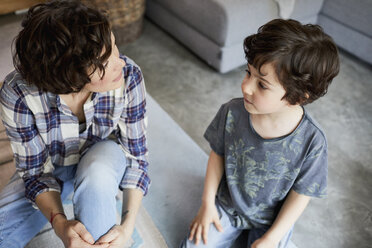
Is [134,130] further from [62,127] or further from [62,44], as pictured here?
[62,44]

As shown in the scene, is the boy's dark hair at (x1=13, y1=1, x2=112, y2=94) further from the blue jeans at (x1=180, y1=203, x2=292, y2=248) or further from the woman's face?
the blue jeans at (x1=180, y1=203, x2=292, y2=248)

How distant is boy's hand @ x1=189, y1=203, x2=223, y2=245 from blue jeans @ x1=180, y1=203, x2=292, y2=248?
0.05 feet

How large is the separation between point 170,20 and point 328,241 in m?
1.55

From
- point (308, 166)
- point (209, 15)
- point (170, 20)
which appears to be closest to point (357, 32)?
point (209, 15)

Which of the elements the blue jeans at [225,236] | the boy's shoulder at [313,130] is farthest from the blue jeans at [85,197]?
the boy's shoulder at [313,130]

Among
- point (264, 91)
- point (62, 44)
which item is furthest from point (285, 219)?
point (62, 44)

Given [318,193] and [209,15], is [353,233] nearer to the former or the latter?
[318,193]

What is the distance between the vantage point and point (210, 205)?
3.40 ft

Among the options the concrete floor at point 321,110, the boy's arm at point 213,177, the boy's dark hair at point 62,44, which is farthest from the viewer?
the concrete floor at point 321,110

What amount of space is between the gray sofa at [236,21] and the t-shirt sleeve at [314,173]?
3.44ft

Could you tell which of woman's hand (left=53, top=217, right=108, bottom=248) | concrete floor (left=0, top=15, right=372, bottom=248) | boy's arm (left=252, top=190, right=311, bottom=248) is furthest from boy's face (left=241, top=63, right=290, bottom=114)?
concrete floor (left=0, top=15, right=372, bottom=248)

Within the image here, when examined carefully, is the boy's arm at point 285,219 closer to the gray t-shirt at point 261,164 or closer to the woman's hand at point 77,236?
the gray t-shirt at point 261,164

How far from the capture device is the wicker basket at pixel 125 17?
1990mm

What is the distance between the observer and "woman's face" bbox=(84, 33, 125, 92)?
0.82 meters
